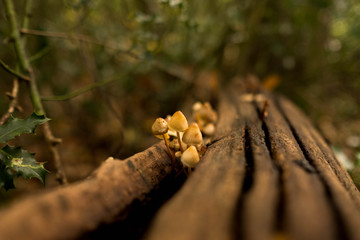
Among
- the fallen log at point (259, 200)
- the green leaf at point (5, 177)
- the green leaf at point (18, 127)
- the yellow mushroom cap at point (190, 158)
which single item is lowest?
the fallen log at point (259, 200)

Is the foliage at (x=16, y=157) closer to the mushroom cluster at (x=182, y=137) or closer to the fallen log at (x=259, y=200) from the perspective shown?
the mushroom cluster at (x=182, y=137)

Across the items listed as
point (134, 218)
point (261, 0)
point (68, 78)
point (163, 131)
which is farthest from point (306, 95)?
point (68, 78)

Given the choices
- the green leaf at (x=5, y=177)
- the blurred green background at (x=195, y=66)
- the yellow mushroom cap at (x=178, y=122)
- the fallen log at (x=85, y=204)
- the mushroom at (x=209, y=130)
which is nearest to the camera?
the fallen log at (x=85, y=204)

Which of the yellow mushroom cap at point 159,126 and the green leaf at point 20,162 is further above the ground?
the green leaf at point 20,162

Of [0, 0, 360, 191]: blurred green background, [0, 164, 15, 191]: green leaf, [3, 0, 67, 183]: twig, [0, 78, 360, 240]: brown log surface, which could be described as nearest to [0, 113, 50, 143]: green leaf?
[0, 164, 15, 191]: green leaf

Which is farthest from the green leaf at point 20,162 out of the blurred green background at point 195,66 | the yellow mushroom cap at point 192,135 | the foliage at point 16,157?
the blurred green background at point 195,66

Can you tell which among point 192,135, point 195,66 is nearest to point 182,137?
point 192,135

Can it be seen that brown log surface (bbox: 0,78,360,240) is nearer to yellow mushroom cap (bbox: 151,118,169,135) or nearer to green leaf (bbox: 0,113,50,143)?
yellow mushroom cap (bbox: 151,118,169,135)

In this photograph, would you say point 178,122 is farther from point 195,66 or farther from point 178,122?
point 195,66

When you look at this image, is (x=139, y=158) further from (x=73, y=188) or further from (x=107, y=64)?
(x=107, y=64)
